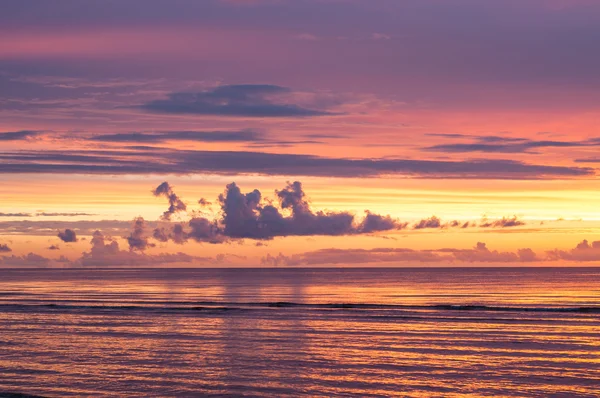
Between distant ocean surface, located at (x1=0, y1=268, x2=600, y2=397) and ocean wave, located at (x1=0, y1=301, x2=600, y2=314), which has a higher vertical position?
distant ocean surface, located at (x1=0, y1=268, x2=600, y2=397)

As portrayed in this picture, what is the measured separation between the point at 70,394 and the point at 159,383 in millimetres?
4093

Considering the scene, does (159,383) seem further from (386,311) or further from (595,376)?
(386,311)

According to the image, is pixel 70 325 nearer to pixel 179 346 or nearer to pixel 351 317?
pixel 179 346

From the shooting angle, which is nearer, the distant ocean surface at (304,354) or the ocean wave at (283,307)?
the distant ocean surface at (304,354)

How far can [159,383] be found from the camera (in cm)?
3319

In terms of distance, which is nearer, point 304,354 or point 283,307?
point 304,354

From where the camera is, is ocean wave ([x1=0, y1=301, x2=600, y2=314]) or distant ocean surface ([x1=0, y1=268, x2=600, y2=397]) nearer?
distant ocean surface ([x1=0, y1=268, x2=600, y2=397])

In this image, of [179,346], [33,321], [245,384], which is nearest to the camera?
[245,384]

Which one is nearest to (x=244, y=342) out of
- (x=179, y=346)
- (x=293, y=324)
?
(x=179, y=346)

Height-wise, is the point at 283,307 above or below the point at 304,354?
below

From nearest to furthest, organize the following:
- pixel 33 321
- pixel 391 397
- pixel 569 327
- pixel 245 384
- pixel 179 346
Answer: pixel 391 397 → pixel 245 384 → pixel 179 346 → pixel 569 327 → pixel 33 321

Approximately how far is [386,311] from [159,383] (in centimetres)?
4383

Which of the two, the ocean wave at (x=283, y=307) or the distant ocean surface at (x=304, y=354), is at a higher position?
the distant ocean surface at (x=304, y=354)

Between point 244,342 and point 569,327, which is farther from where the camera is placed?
point 569,327
